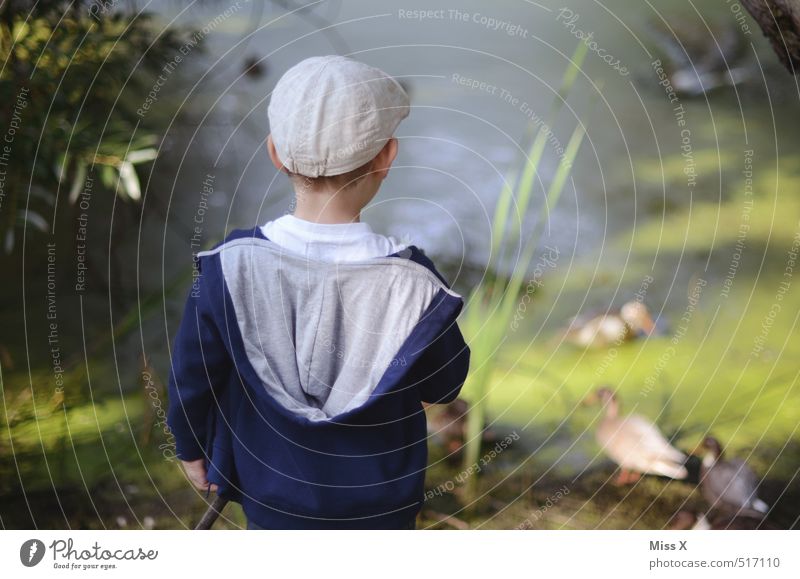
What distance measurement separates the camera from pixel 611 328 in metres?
1.20

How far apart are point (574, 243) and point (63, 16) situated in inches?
26.5

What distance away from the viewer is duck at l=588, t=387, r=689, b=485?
3.95 feet

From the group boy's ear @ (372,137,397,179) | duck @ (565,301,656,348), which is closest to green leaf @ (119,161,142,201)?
boy's ear @ (372,137,397,179)

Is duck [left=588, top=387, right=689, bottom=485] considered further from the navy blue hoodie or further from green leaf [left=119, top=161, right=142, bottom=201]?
green leaf [left=119, top=161, right=142, bottom=201]

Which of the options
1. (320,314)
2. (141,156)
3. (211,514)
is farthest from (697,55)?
(211,514)

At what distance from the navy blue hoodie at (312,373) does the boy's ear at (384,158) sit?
0.09 m

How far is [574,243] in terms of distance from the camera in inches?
46.7

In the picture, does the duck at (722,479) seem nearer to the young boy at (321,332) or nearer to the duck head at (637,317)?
the duck head at (637,317)

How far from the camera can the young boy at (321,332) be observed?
0.96 meters

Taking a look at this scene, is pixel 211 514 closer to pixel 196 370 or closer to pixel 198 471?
pixel 198 471

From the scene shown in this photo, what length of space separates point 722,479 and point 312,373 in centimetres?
56

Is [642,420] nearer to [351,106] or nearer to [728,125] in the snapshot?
[728,125]

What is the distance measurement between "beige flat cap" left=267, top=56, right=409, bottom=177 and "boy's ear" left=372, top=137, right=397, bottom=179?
0.01m
